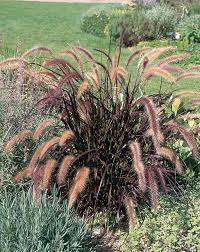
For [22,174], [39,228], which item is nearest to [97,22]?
[22,174]

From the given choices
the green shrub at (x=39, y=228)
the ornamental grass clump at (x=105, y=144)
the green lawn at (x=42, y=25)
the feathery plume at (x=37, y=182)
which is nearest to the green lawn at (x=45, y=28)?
the green lawn at (x=42, y=25)

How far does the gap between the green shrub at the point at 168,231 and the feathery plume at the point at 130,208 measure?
0.35ft

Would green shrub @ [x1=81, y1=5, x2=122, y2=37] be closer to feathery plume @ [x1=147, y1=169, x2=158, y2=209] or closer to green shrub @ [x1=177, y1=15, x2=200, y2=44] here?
green shrub @ [x1=177, y1=15, x2=200, y2=44]

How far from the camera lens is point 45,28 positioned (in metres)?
17.2

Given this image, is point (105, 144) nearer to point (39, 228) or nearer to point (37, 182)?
point (37, 182)

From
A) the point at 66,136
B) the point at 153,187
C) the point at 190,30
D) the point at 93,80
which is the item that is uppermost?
the point at 93,80

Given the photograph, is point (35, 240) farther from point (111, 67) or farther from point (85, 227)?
point (111, 67)

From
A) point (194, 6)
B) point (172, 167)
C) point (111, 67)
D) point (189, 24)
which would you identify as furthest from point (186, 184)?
point (194, 6)

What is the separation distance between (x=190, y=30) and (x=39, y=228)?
11268mm

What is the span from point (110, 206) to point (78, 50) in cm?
129

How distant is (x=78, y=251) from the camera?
3828 mm

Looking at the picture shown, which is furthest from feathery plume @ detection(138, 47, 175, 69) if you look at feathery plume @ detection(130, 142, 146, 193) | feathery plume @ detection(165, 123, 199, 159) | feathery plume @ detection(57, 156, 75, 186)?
feathery plume @ detection(57, 156, 75, 186)

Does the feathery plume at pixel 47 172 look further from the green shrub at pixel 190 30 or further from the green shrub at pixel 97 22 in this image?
the green shrub at pixel 97 22

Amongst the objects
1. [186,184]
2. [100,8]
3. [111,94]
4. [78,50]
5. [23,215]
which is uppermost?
[78,50]
